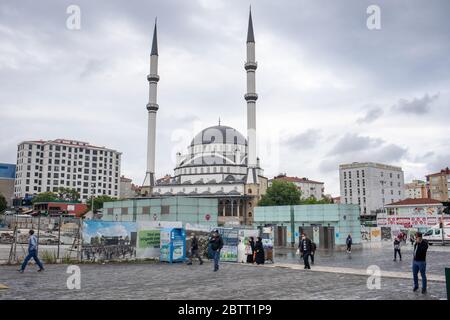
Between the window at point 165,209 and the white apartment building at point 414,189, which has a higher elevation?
the white apartment building at point 414,189

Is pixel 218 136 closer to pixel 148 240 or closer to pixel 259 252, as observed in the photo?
pixel 148 240

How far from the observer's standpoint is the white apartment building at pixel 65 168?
126 m

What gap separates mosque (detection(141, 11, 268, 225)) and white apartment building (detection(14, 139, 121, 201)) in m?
38.3

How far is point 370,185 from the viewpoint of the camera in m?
118

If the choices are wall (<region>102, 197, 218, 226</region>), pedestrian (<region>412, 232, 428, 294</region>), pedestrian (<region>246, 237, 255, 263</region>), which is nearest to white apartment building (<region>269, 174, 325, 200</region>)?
wall (<region>102, 197, 218, 226</region>)

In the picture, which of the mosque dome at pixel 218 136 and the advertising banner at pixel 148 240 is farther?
the mosque dome at pixel 218 136

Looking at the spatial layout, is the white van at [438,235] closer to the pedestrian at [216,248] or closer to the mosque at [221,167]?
the pedestrian at [216,248]

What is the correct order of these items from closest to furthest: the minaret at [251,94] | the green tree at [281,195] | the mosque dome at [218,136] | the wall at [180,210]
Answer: the wall at [180,210] → the green tree at [281,195] → the minaret at [251,94] → the mosque dome at [218,136]

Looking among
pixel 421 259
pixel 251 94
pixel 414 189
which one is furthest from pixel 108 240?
pixel 414 189

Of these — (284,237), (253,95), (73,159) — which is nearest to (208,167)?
(253,95)

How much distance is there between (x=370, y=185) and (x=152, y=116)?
6397 cm

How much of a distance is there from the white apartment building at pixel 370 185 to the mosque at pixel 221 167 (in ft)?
95.6

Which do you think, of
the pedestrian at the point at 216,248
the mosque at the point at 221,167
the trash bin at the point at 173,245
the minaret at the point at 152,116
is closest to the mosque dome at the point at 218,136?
the mosque at the point at 221,167

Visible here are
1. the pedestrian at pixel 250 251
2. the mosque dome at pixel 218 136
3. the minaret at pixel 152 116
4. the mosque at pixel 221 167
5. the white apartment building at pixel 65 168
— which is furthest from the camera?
the white apartment building at pixel 65 168
